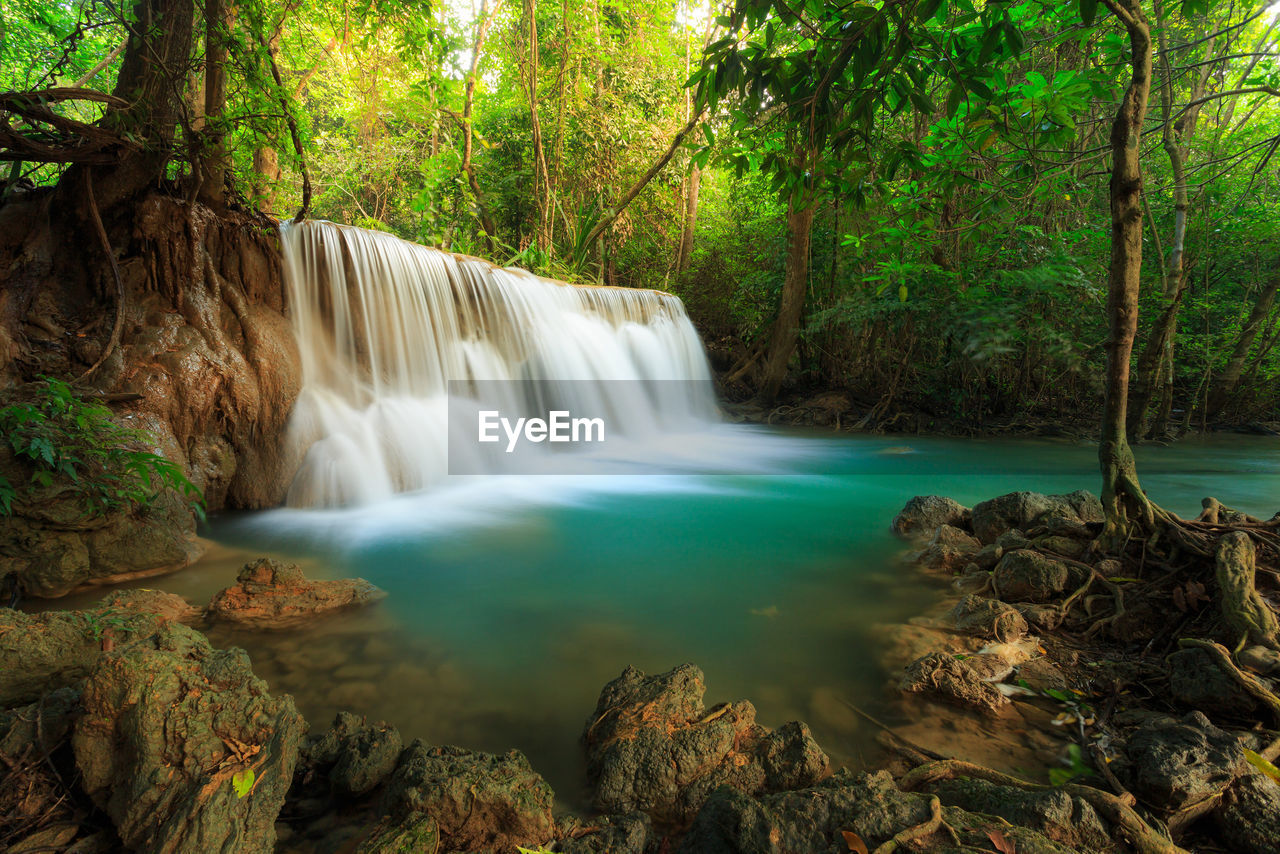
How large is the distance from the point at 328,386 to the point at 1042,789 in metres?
6.00

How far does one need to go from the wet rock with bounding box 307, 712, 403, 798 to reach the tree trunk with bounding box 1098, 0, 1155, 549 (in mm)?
3452

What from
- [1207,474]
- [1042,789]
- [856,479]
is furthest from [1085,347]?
[1042,789]

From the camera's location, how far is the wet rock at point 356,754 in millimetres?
1638

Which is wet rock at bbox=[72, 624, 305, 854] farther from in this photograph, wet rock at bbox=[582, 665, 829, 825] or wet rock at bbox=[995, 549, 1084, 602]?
wet rock at bbox=[995, 549, 1084, 602]

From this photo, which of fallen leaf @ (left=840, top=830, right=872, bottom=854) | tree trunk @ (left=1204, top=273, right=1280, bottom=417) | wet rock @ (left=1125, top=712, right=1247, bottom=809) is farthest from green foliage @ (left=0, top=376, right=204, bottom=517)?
tree trunk @ (left=1204, top=273, right=1280, bottom=417)

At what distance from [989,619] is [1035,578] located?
1.52ft

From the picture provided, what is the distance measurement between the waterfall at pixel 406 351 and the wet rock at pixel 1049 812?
4992 millimetres

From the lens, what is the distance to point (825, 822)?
1344 mm

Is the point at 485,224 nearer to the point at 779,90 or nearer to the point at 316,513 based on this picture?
the point at 316,513

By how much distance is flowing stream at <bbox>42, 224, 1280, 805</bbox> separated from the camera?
2.31 meters

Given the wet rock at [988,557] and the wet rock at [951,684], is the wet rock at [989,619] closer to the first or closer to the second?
the wet rock at [951,684]

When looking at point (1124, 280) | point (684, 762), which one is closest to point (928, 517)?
point (1124, 280)

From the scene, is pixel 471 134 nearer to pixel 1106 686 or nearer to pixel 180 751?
pixel 180 751

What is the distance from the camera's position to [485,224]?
12469 mm
